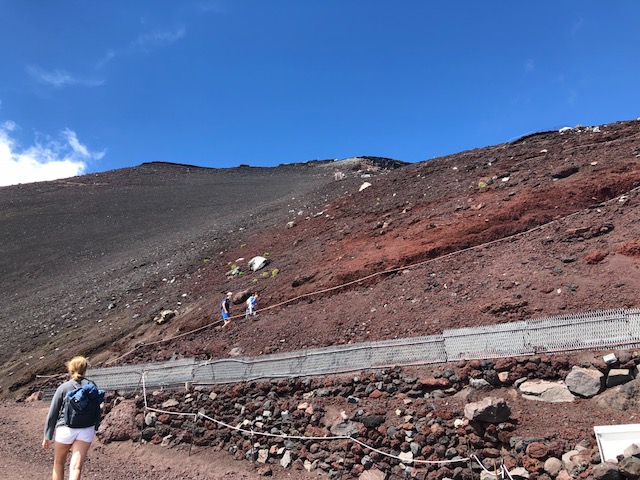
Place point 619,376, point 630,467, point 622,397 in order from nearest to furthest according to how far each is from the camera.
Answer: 1. point 630,467
2. point 622,397
3. point 619,376

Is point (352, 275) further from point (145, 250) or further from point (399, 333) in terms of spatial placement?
point (145, 250)

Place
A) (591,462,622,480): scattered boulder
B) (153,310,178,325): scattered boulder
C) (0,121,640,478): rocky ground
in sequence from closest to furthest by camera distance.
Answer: (591,462,622,480): scattered boulder < (0,121,640,478): rocky ground < (153,310,178,325): scattered boulder

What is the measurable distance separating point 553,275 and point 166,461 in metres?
5.88

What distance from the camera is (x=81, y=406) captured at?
411 centimetres

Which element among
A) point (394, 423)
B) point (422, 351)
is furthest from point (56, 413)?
point (422, 351)

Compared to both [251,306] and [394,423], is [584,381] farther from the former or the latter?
[251,306]

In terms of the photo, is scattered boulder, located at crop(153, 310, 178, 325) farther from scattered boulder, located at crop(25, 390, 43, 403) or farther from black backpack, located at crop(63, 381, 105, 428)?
black backpack, located at crop(63, 381, 105, 428)

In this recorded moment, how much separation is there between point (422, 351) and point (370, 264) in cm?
433

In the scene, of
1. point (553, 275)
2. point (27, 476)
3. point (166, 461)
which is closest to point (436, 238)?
point (553, 275)

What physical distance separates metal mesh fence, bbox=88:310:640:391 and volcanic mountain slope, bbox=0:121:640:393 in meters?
0.69

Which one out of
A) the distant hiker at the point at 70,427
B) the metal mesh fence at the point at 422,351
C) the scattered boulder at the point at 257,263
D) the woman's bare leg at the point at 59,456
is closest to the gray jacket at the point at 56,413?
the distant hiker at the point at 70,427

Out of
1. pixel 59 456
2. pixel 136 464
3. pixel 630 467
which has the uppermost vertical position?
pixel 59 456

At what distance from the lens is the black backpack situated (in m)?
4.10

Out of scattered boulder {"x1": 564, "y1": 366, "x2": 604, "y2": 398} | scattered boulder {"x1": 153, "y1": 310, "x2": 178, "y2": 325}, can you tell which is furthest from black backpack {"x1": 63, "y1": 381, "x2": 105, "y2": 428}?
scattered boulder {"x1": 153, "y1": 310, "x2": 178, "y2": 325}
